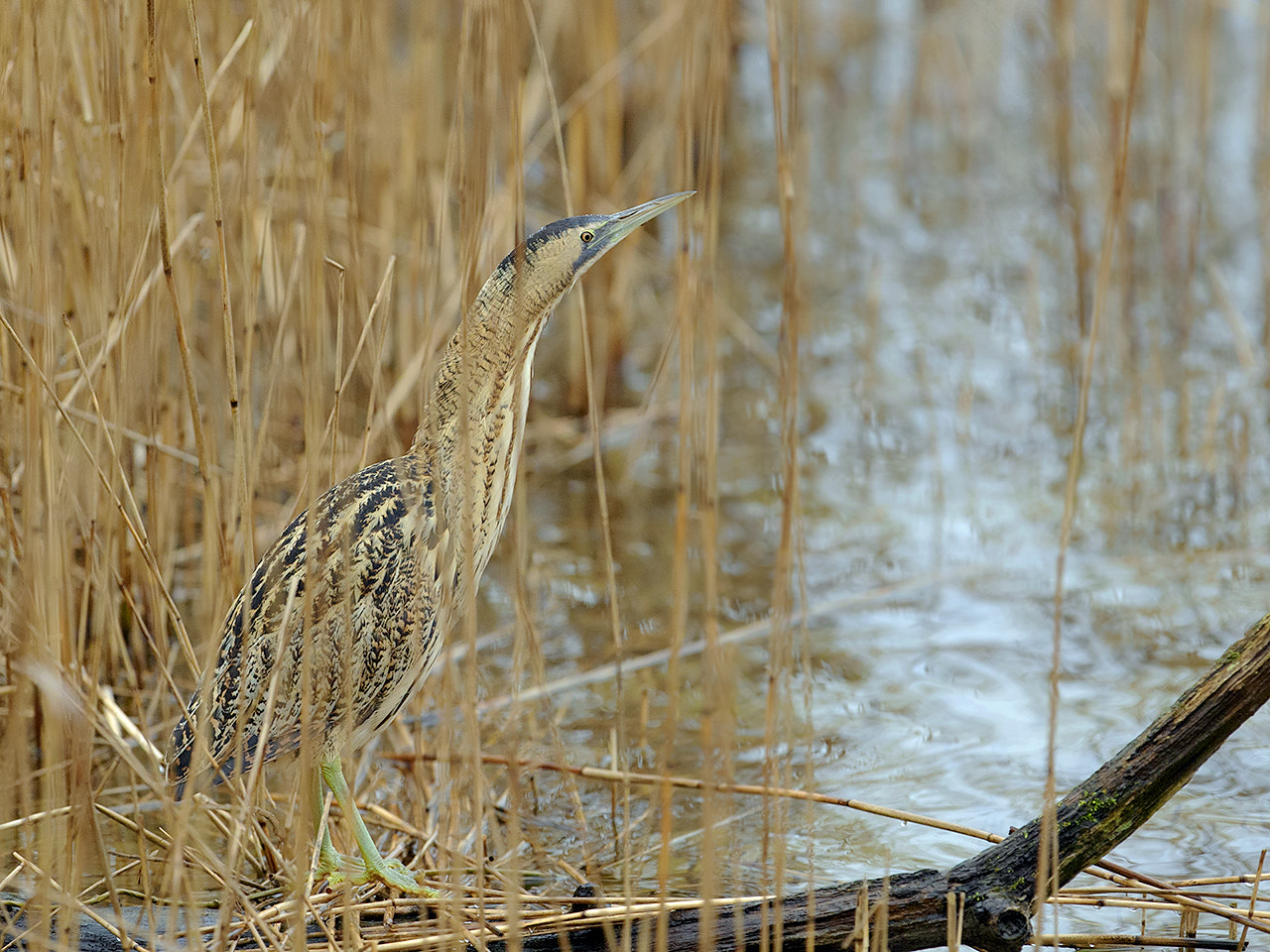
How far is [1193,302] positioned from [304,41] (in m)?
3.85

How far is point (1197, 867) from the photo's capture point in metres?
2.72

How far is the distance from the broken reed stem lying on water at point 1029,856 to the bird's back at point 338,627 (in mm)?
599

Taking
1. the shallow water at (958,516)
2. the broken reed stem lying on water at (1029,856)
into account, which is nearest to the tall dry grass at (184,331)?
the broken reed stem lying on water at (1029,856)

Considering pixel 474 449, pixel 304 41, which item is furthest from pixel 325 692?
pixel 304 41

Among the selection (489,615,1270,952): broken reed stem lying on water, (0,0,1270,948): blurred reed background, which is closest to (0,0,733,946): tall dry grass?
(0,0,1270,948): blurred reed background

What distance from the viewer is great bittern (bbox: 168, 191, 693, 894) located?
7.32 feet

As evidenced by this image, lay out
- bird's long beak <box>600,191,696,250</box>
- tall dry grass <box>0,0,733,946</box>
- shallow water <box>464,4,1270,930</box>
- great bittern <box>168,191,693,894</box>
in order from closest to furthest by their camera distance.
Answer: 1. tall dry grass <box>0,0,733,946</box>
2. great bittern <box>168,191,693,894</box>
3. bird's long beak <box>600,191,696,250</box>
4. shallow water <box>464,4,1270,930</box>

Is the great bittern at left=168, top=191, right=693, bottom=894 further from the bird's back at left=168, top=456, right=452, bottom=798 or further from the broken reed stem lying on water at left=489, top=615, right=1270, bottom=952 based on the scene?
the broken reed stem lying on water at left=489, top=615, right=1270, bottom=952

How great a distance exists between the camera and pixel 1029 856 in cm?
198

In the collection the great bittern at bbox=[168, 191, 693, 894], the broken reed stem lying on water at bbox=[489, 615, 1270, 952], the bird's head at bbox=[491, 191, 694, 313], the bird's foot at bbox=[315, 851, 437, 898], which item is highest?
the bird's head at bbox=[491, 191, 694, 313]

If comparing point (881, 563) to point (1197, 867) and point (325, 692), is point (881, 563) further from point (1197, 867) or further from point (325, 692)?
point (325, 692)

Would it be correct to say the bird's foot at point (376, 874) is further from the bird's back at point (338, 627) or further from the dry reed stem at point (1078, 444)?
the dry reed stem at point (1078, 444)

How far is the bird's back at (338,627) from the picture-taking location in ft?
7.32

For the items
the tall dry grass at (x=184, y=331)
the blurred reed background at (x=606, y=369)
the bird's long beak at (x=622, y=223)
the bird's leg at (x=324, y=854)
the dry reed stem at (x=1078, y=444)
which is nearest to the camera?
the dry reed stem at (x=1078, y=444)
